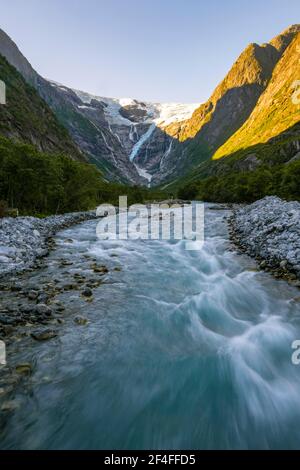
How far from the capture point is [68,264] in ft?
49.0

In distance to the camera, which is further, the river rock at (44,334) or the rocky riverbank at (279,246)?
the rocky riverbank at (279,246)

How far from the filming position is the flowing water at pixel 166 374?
5176mm

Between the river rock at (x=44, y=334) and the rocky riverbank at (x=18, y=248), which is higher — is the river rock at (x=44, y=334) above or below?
below

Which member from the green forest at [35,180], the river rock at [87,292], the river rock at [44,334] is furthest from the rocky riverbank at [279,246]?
the green forest at [35,180]

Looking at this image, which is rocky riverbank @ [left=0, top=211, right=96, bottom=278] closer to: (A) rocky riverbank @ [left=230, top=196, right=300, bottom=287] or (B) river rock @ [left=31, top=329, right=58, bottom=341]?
(B) river rock @ [left=31, top=329, right=58, bottom=341]

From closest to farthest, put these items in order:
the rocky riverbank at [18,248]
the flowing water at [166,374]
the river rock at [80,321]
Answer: the flowing water at [166,374] → the river rock at [80,321] → the rocky riverbank at [18,248]

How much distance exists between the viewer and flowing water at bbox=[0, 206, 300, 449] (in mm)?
5176

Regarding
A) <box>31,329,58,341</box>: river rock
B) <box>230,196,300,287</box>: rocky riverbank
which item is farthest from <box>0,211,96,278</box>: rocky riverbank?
<box>230,196,300,287</box>: rocky riverbank

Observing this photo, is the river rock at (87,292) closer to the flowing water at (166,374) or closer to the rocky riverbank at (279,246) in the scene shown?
the flowing water at (166,374)

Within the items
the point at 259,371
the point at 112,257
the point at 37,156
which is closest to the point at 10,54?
the point at 37,156

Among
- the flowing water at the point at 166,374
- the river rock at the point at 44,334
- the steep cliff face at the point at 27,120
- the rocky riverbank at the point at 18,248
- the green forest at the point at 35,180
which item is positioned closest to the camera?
the flowing water at the point at 166,374

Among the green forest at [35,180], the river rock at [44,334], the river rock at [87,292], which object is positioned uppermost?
the green forest at [35,180]

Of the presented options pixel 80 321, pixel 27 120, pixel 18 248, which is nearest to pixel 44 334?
pixel 80 321

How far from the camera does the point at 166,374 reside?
6.90 m
